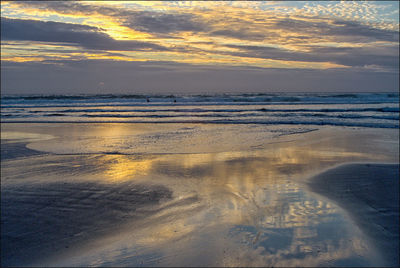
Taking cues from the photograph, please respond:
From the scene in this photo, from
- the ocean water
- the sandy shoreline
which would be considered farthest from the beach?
the ocean water

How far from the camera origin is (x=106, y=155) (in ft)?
32.9

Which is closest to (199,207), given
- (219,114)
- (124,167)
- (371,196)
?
(371,196)

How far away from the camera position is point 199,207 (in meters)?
5.45

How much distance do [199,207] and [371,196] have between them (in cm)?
322

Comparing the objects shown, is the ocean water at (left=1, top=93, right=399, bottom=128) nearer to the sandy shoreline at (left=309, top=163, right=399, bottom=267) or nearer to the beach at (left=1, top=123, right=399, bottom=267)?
the beach at (left=1, top=123, right=399, bottom=267)

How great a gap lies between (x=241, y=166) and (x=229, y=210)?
10.5 ft

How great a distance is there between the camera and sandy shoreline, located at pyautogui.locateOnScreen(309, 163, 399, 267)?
14.3ft

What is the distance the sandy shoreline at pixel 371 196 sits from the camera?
4.36 meters

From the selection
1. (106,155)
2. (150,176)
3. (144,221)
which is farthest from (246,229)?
(106,155)

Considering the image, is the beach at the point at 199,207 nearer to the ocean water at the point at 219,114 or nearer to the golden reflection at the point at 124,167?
the golden reflection at the point at 124,167

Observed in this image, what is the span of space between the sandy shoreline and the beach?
0.02 m

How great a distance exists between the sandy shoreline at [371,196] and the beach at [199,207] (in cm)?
2

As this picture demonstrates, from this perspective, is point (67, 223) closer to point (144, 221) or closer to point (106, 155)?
point (144, 221)

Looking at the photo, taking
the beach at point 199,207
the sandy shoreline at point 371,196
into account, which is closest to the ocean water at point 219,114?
the beach at point 199,207
